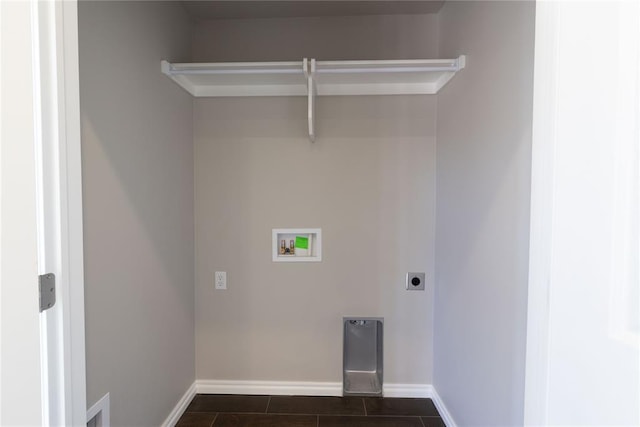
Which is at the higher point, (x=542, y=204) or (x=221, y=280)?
(x=542, y=204)

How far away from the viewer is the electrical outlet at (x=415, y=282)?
2.07m

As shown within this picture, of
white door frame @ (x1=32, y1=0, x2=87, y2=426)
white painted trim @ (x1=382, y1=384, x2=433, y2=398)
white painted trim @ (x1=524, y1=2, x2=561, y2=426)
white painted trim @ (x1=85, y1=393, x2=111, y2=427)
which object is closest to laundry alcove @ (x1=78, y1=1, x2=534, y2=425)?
white painted trim @ (x1=382, y1=384, x2=433, y2=398)

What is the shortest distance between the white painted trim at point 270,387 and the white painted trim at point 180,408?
2.5 inches

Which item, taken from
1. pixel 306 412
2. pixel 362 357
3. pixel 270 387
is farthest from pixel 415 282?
pixel 270 387

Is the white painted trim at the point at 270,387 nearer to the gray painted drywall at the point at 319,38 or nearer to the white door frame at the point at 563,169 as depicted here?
the white door frame at the point at 563,169

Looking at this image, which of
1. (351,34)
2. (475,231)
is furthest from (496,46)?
(351,34)

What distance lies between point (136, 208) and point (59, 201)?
78cm

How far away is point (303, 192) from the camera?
2.08 m

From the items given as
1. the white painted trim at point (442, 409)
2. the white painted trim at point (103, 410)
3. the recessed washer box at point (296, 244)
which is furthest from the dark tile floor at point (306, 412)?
the recessed washer box at point (296, 244)

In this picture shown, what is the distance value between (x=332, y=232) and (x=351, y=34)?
1.29 meters

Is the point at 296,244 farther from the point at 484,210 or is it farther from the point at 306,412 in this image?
the point at 484,210

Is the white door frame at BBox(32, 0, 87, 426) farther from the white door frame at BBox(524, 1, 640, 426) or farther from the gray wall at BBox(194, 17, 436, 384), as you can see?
the gray wall at BBox(194, 17, 436, 384)

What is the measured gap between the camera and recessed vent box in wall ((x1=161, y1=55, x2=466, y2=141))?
1.70m

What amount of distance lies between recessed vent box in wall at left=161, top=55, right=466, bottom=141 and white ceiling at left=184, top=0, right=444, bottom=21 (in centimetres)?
43
